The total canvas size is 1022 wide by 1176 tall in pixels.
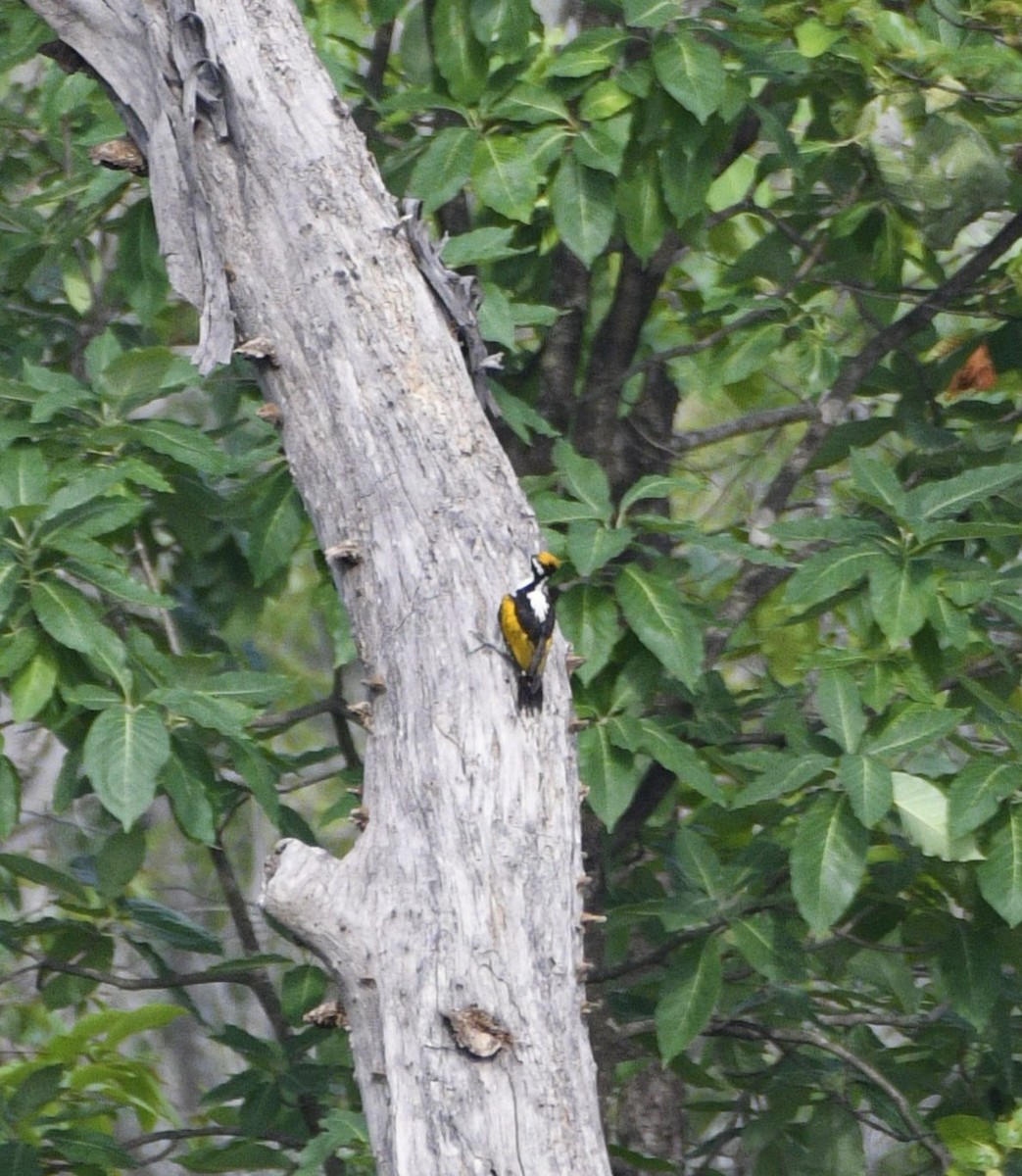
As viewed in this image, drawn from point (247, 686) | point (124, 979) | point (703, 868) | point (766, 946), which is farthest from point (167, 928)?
point (766, 946)

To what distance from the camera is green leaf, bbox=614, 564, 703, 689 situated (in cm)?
302

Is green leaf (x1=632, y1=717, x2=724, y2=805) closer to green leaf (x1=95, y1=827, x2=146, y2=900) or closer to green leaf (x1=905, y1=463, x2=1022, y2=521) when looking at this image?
green leaf (x1=905, y1=463, x2=1022, y2=521)

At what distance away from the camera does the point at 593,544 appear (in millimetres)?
3002

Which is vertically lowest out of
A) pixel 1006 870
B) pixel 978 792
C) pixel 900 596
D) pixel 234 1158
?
pixel 234 1158

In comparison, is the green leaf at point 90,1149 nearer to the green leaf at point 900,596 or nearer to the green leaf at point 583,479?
the green leaf at point 583,479

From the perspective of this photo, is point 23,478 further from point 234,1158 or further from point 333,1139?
point 234,1158

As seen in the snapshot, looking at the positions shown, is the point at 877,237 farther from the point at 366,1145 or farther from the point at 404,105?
the point at 366,1145

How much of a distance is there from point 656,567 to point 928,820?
86 centimetres

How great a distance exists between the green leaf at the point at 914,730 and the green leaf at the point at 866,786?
3 cm

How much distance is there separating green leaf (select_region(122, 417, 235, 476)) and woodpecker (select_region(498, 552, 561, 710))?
98 cm

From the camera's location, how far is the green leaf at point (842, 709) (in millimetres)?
2893

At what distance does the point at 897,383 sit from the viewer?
388 cm

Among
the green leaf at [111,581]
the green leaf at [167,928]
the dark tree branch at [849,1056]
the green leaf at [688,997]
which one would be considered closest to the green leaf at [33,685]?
the green leaf at [111,581]

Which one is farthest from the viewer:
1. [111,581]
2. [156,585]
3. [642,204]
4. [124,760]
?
[156,585]
